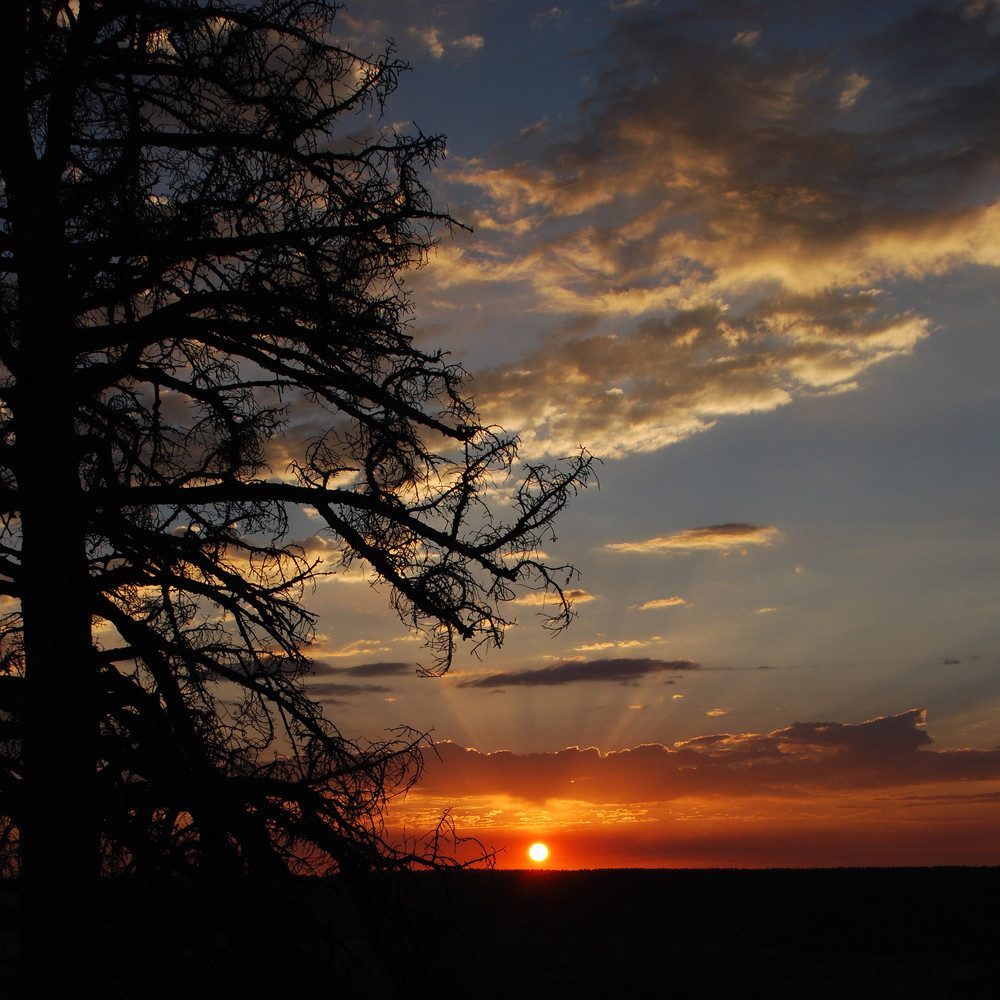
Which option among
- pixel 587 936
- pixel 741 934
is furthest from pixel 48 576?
pixel 741 934

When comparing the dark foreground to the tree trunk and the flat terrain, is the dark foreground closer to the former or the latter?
the flat terrain

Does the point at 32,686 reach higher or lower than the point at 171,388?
lower

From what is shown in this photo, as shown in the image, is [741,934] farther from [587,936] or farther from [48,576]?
[48,576]

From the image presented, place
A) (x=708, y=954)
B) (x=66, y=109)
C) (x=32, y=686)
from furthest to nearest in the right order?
(x=708, y=954) < (x=66, y=109) < (x=32, y=686)

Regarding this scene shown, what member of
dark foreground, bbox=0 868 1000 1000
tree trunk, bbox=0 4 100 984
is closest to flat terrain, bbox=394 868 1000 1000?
dark foreground, bbox=0 868 1000 1000

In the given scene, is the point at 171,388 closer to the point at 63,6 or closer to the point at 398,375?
the point at 398,375

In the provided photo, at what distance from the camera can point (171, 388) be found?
7.79 meters

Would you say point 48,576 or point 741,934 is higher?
point 48,576

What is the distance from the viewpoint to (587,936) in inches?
973

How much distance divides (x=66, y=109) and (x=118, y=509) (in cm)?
344

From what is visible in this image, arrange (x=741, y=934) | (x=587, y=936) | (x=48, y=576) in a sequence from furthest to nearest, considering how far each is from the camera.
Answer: (x=587, y=936)
(x=741, y=934)
(x=48, y=576)

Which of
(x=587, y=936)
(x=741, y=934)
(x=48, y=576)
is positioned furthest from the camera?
(x=587, y=936)

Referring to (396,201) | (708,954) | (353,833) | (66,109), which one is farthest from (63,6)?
(708,954)

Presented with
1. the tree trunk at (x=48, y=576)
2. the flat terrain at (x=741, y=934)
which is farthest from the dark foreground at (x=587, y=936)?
the tree trunk at (x=48, y=576)
